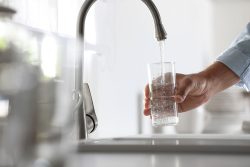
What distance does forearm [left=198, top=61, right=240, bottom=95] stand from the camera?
4.35 feet

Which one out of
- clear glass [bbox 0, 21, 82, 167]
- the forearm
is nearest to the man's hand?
the forearm

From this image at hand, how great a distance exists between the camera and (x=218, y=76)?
1.33m

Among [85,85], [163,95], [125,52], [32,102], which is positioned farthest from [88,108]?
[125,52]

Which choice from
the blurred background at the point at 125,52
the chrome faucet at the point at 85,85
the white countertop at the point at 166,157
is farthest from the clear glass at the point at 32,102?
the chrome faucet at the point at 85,85

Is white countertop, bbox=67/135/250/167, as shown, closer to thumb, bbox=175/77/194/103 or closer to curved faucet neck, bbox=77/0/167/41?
curved faucet neck, bbox=77/0/167/41

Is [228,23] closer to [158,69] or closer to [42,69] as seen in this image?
[158,69]

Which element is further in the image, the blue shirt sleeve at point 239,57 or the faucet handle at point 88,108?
the blue shirt sleeve at point 239,57

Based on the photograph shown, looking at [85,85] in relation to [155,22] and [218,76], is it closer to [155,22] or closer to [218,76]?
[155,22]

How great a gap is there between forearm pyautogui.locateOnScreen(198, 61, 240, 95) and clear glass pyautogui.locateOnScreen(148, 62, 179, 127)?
33 cm

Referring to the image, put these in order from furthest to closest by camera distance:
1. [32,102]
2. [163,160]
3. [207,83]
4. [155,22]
Answer: 1. [207,83]
2. [155,22]
3. [163,160]
4. [32,102]

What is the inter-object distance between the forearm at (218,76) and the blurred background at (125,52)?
15.8 inches

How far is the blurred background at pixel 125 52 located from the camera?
1.19 meters

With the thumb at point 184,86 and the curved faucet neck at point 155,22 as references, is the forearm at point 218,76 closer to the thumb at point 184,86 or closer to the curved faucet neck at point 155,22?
the thumb at point 184,86

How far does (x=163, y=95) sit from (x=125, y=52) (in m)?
0.98
